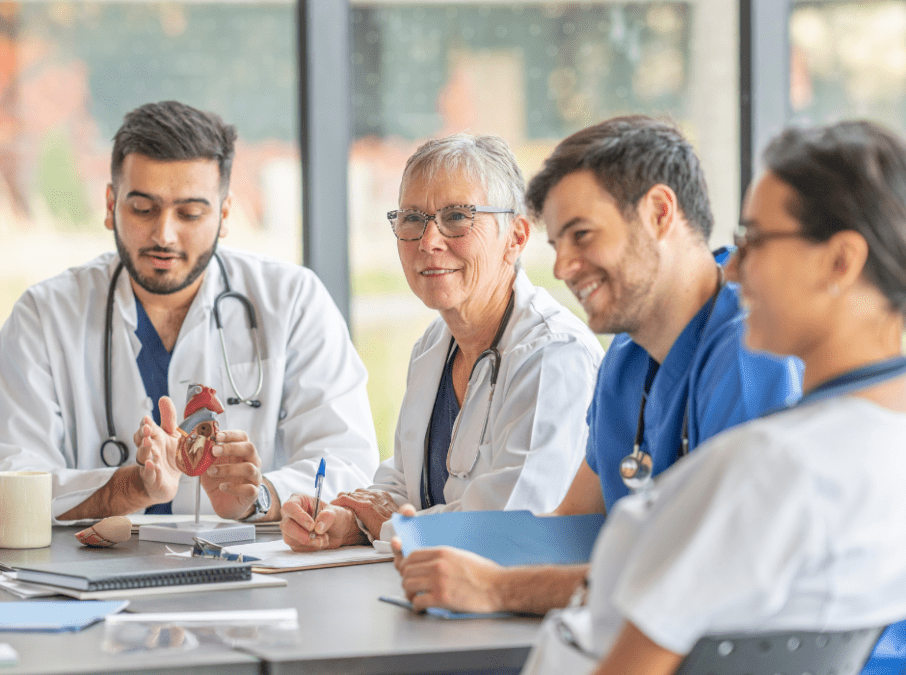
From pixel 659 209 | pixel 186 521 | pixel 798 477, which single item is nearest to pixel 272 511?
pixel 186 521

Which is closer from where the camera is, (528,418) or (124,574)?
(124,574)

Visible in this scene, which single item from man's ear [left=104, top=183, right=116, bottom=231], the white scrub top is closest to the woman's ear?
the white scrub top

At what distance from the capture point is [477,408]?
2102mm

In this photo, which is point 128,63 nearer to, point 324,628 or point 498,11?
point 498,11

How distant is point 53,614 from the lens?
137cm

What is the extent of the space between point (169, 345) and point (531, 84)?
180 centimetres

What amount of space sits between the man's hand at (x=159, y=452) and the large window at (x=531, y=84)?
152 cm

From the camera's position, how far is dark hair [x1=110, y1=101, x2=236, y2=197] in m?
2.63

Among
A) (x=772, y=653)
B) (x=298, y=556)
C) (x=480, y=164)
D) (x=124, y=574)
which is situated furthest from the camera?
(x=480, y=164)

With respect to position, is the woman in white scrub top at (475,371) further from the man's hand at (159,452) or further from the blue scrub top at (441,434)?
the man's hand at (159,452)

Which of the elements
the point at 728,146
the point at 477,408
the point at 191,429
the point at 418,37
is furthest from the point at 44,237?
the point at 728,146

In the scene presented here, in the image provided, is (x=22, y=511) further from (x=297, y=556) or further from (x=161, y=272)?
(x=161, y=272)

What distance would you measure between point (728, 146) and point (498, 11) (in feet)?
3.28

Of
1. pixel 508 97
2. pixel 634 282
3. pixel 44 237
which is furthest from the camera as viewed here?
pixel 508 97
